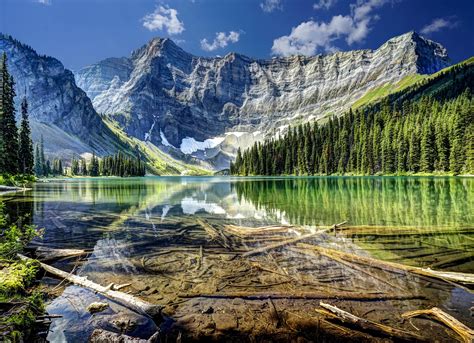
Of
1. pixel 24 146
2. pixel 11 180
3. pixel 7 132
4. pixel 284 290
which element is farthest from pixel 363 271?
pixel 24 146

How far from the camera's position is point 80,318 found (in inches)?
303

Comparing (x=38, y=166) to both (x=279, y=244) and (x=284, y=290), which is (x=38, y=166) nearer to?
(x=279, y=244)

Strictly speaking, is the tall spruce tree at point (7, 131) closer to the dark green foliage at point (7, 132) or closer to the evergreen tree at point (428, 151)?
the dark green foliage at point (7, 132)

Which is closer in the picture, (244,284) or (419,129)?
(244,284)

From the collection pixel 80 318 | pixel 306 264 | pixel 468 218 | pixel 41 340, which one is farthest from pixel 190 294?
pixel 468 218

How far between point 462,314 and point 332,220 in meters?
14.9

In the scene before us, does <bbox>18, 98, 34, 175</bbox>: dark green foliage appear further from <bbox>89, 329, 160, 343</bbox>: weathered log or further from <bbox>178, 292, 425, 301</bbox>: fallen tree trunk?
<bbox>89, 329, 160, 343</bbox>: weathered log

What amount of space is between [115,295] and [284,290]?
5.68m

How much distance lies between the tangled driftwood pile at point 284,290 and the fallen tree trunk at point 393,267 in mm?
36

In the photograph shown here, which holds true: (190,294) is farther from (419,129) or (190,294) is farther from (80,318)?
(419,129)

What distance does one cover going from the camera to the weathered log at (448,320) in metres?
6.48

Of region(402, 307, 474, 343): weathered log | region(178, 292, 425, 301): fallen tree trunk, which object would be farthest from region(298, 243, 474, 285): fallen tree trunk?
region(402, 307, 474, 343): weathered log

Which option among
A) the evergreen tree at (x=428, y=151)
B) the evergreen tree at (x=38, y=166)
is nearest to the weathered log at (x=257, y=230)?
the evergreen tree at (x=428, y=151)

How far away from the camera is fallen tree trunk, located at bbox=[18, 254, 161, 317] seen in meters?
7.59
